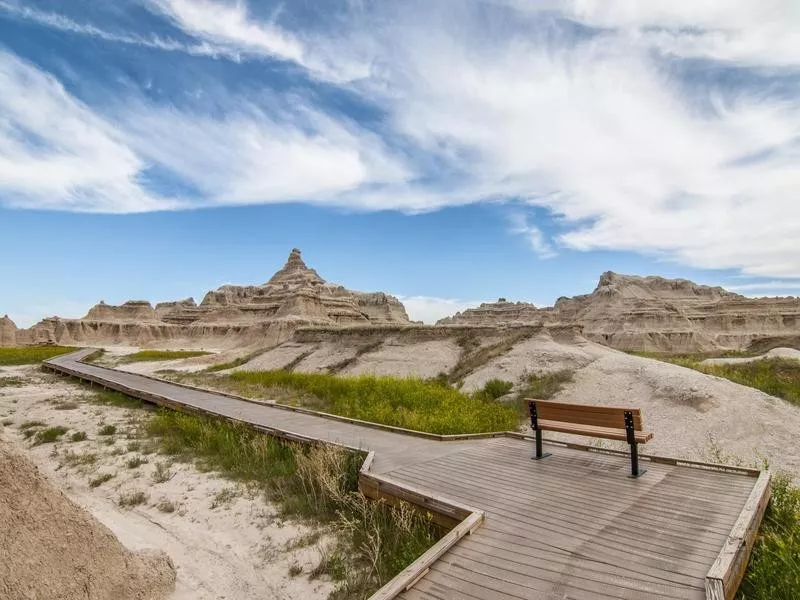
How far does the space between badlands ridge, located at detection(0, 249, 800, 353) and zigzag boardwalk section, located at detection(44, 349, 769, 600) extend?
164 feet

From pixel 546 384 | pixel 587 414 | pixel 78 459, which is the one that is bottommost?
pixel 78 459

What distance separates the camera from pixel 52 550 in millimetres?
4258

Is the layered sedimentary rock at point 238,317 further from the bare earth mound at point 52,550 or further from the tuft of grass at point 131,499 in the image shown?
the bare earth mound at point 52,550

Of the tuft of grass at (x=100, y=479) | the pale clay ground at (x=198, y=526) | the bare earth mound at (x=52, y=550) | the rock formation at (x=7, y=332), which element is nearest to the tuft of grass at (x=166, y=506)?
the pale clay ground at (x=198, y=526)

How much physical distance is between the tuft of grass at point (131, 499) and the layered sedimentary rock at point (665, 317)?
5201 cm

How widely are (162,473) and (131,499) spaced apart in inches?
52.0

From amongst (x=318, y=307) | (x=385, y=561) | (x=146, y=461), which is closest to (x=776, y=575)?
(x=385, y=561)

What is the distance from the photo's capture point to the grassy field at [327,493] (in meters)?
5.39

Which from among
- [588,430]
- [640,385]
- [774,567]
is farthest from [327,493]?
[640,385]

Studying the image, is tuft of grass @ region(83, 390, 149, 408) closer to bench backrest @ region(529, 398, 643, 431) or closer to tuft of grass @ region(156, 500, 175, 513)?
tuft of grass @ region(156, 500, 175, 513)

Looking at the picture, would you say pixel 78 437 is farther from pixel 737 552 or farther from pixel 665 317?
pixel 665 317

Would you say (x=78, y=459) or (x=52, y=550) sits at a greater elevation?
(x=52, y=550)

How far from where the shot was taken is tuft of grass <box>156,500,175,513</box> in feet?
24.4

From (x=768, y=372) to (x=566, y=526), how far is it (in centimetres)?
2303
